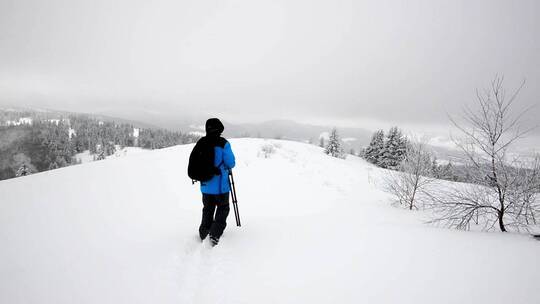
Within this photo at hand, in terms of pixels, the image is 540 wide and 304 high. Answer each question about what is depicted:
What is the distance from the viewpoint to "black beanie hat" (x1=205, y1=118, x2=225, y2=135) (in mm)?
3780

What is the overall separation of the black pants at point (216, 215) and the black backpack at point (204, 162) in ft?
1.34

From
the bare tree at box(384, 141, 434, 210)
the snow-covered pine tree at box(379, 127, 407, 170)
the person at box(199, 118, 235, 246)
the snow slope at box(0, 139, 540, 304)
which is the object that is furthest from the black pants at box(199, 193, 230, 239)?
the snow-covered pine tree at box(379, 127, 407, 170)

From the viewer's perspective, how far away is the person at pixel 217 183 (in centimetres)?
382

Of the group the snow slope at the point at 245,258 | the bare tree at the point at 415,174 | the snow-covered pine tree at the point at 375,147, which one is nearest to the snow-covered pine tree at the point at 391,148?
the snow-covered pine tree at the point at 375,147

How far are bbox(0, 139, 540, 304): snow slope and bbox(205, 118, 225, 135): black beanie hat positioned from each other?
6.44 ft

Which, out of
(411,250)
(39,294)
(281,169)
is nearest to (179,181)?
(281,169)

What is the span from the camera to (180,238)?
4.21 m

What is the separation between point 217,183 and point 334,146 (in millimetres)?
41552

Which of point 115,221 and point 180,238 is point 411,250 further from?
point 115,221

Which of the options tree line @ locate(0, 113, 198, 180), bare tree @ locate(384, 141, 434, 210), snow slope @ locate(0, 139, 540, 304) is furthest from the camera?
tree line @ locate(0, 113, 198, 180)

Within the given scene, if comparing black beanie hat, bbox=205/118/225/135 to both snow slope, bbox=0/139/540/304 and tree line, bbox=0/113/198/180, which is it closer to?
snow slope, bbox=0/139/540/304

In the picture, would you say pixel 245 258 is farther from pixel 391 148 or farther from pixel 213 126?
pixel 391 148

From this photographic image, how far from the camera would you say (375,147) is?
41344 mm

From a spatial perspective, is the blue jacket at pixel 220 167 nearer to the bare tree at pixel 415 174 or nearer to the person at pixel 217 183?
the person at pixel 217 183
